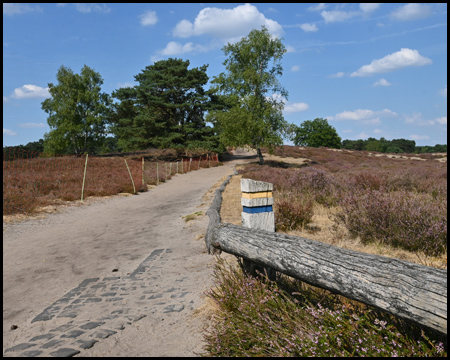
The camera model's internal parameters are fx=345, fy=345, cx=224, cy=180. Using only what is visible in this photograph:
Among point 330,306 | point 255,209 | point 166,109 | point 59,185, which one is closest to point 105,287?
point 255,209

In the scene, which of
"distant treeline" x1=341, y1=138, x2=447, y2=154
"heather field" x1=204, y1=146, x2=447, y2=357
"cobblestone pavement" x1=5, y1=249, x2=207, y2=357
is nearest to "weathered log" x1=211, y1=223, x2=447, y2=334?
"heather field" x1=204, y1=146, x2=447, y2=357

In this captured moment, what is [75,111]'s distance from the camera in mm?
42406

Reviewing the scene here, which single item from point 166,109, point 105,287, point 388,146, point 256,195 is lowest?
point 105,287

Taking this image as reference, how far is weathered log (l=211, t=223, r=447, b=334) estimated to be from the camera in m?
2.07

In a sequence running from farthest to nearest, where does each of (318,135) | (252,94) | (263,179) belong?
(318,135) < (252,94) < (263,179)

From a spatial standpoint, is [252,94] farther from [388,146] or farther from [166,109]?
[388,146]

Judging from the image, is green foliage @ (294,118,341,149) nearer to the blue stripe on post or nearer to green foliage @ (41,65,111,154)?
green foliage @ (41,65,111,154)

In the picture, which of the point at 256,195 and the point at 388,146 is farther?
the point at 388,146

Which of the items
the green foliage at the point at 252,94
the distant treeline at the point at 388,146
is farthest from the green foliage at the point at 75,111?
the distant treeline at the point at 388,146

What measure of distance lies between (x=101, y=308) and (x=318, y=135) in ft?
290

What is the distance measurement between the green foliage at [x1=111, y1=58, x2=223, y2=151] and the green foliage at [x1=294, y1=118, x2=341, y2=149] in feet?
169

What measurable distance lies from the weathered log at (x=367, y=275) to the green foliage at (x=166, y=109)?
113 feet

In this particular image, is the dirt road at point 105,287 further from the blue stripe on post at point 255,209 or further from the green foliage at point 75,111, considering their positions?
the green foliage at point 75,111

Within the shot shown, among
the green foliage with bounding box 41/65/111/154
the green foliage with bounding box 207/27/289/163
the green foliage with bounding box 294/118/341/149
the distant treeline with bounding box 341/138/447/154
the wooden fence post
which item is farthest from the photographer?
the distant treeline with bounding box 341/138/447/154
